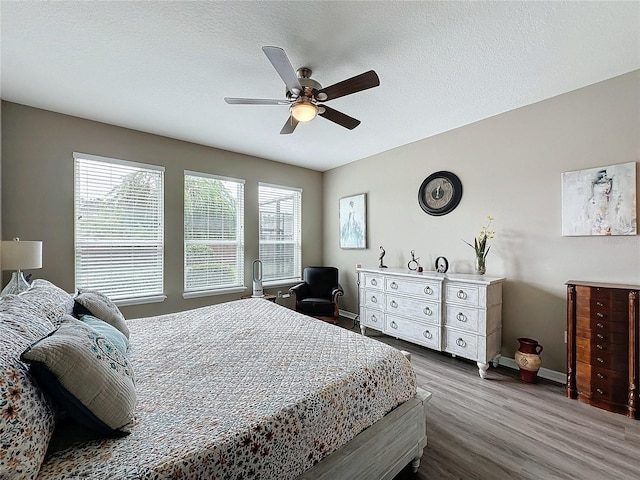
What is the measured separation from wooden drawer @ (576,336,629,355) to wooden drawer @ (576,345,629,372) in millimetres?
12

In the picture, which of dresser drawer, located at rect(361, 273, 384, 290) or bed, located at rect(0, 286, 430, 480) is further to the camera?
dresser drawer, located at rect(361, 273, 384, 290)

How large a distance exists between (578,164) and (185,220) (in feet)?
15.0

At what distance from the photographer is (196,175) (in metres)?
3.95

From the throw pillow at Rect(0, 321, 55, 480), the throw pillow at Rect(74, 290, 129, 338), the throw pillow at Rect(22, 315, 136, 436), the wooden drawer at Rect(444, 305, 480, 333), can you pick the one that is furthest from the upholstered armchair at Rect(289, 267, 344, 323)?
the throw pillow at Rect(0, 321, 55, 480)

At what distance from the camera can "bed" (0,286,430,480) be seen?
909 mm

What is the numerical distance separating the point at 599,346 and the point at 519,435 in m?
1.05

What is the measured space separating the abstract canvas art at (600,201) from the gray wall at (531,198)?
0.23ft

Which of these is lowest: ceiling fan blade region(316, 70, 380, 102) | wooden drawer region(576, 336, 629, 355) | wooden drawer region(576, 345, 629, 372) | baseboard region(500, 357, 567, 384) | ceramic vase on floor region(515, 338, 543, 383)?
baseboard region(500, 357, 567, 384)

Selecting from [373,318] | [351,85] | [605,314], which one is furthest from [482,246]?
[351,85]

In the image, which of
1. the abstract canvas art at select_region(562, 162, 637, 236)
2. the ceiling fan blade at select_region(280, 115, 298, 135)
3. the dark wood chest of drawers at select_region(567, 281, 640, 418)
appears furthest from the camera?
the ceiling fan blade at select_region(280, 115, 298, 135)

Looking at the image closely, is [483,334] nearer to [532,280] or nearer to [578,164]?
[532,280]

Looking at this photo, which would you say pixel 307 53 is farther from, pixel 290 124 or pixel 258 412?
pixel 258 412

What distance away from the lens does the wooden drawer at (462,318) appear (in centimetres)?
280

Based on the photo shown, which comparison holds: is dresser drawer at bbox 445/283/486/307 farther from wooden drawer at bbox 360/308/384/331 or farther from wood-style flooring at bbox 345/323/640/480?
wooden drawer at bbox 360/308/384/331
